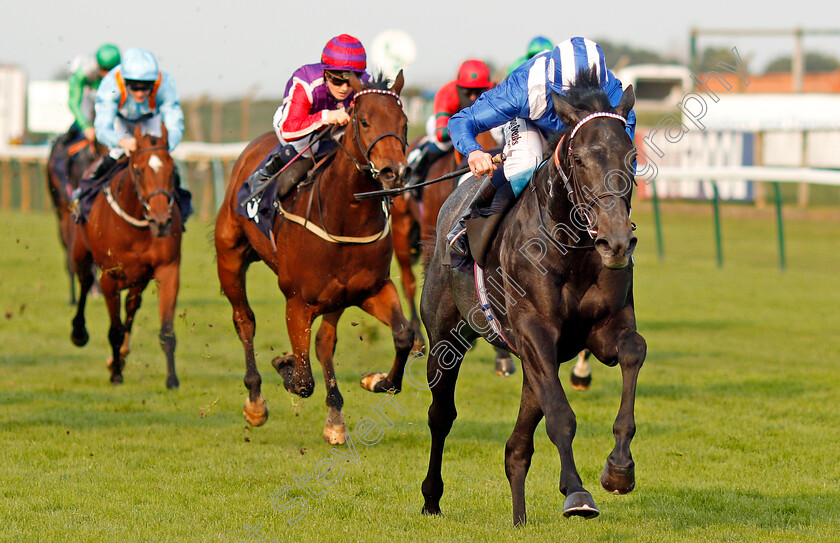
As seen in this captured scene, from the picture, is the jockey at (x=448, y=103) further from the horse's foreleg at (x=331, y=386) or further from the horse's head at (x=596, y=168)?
the horse's head at (x=596, y=168)

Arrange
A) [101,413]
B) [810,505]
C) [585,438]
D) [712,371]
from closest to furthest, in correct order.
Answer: [810,505]
[585,438]
[101,413]
[712,371]

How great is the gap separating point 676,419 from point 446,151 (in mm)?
3460

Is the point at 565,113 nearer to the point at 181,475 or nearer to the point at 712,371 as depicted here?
the point at 181,475

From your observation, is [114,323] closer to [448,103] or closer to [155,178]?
[155,178]

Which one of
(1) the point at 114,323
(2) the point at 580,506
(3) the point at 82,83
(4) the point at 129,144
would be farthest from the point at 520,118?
(3) the point at 82,83

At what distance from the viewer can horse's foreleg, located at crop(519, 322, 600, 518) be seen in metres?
4.25

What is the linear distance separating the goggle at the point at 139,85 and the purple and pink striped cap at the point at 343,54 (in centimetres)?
273

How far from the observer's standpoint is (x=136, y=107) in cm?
941

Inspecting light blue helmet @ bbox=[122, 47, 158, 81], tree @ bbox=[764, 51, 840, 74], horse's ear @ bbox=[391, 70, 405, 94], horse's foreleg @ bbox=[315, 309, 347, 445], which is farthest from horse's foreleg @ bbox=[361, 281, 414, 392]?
tree @ bbox=[764, 51, 840, 74]

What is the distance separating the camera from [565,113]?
14.3 ft

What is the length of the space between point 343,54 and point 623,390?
11.0 feet

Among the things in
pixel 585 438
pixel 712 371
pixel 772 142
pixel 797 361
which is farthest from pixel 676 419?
pixel 772 142

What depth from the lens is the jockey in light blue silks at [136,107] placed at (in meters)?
9.03

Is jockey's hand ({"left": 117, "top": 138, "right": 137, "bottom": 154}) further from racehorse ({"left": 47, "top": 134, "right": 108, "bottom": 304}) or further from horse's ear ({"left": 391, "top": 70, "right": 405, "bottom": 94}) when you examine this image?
racehorse ({"left": 47, "top": 134, "right": 108, "bottom": 304})
